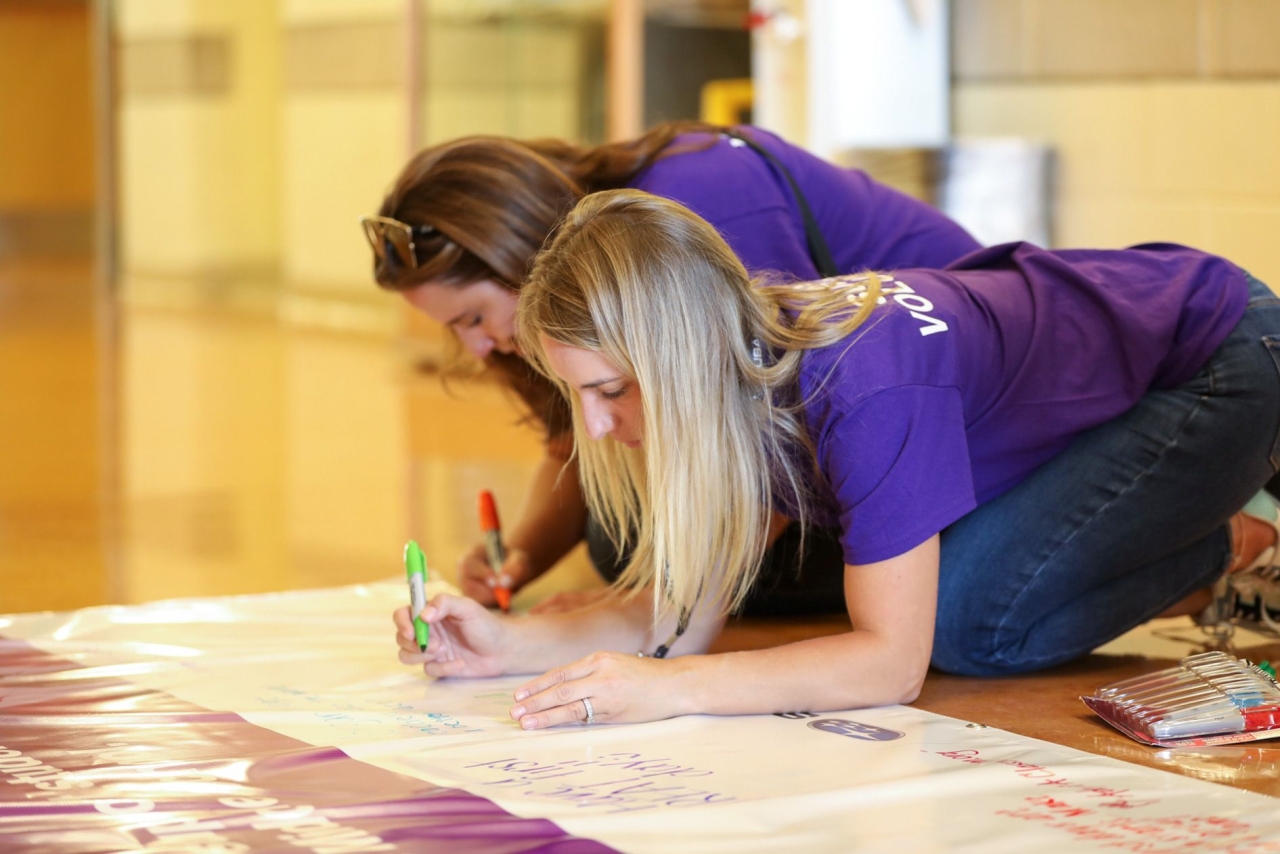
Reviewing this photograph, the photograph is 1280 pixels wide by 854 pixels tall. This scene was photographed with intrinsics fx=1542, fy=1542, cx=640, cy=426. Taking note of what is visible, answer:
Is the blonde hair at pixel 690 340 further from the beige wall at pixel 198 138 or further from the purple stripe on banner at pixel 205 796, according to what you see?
the beige wall at pixel 198 138

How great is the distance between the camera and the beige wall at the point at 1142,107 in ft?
9.22

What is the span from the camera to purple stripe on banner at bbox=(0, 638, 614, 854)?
117cm

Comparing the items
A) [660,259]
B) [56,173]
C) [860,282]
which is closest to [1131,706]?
[860,282]

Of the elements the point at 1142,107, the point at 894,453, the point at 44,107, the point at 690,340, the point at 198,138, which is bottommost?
the point at 894,453

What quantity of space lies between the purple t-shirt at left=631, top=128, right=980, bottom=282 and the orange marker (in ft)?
1.59

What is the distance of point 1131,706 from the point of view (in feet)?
4.87

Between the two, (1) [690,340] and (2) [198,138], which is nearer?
(1) [690,340]

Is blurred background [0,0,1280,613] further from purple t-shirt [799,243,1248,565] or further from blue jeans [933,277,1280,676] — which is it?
purple t-shirt [799,243,1248,565]

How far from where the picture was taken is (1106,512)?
5.40 ft

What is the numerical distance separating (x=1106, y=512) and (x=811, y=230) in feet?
1.66

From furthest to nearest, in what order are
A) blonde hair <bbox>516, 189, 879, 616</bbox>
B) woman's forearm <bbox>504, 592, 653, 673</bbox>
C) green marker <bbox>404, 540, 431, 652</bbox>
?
1. woman's forearm <bbox>504, 592, 653, 673</bbox>
2. green marker <bbox>404, 540, 431, 652</bbox>
3. blonde hair <bbox>516, 189, 879, 616</bbox>

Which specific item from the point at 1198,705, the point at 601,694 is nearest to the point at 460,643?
the point at 601,694

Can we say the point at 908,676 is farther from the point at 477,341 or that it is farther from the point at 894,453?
the point at 477,341

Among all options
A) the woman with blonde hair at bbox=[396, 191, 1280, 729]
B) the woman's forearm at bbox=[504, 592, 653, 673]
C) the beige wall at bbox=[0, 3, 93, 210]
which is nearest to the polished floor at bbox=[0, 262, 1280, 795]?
the woman with blonde hair at bbox=[396, 191, 1280, 729]
